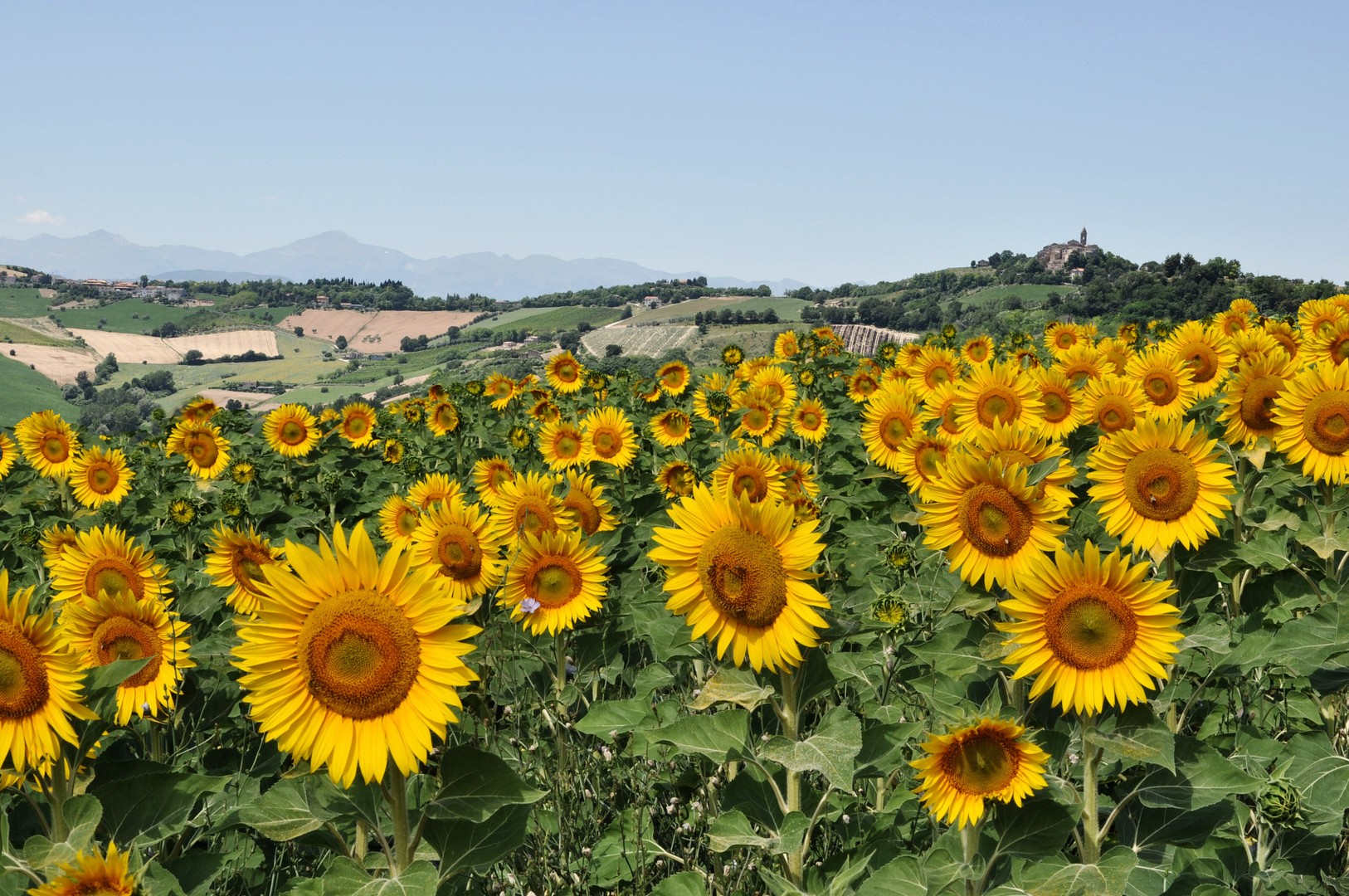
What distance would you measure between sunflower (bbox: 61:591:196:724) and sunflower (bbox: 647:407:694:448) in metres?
6.48

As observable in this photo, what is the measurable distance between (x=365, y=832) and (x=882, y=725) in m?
1.95

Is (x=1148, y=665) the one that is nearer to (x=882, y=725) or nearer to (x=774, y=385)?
(x=882, y=725)

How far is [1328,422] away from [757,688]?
3.93 meters

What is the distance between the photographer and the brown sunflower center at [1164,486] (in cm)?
403

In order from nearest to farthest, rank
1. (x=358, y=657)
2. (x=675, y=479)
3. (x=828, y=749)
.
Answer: (x=358, y=657) → (x=828, y=749) → (x=675, y=479)

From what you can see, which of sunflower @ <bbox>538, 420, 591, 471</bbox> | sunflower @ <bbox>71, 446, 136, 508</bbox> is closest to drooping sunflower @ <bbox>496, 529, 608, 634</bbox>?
sunflower @ <bbox>538, 420, 591, 471</bbox>

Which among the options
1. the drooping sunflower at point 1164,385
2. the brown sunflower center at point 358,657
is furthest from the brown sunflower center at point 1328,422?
the brown sunflower center at point 358,657

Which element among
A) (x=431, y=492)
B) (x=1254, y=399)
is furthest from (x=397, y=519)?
(x=1254, y=399)

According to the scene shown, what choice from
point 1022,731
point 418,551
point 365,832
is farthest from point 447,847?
point 418,551

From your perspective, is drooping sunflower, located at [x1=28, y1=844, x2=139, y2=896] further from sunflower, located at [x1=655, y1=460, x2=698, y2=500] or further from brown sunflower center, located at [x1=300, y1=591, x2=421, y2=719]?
sunflower, located at [x1=655, y1=460, x2=698, y2=500]

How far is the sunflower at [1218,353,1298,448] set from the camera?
5.49 m

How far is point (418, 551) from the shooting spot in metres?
5.49

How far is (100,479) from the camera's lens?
34.7 ft

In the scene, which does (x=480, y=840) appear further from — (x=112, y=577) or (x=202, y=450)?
(x=202, y=450)
